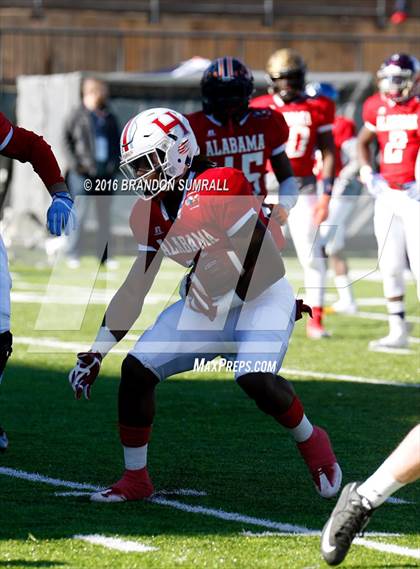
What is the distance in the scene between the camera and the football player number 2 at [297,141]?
9547mm

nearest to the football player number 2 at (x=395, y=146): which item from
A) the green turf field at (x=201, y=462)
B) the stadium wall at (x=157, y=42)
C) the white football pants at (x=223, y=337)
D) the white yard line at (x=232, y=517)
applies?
the green turf field at (x=201, y=462)

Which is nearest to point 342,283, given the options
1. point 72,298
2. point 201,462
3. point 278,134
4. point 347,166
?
point 347,166

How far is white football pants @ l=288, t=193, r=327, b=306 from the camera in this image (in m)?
9.52

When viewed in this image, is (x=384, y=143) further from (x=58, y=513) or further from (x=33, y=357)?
(x=58, y=513)

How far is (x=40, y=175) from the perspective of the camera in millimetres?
5422

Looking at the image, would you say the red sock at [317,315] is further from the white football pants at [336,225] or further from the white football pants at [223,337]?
the white football pants at [223,337]

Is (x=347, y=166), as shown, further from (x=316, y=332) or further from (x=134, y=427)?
(x=134, y=427)

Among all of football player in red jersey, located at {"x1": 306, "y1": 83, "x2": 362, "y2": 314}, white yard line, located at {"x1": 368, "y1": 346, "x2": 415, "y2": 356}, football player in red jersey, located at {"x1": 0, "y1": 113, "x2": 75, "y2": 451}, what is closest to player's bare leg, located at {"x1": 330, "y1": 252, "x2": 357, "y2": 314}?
football player in red jersey, located at {"x1": 306, "y1": 83, "x2": 362, "y2": 314}

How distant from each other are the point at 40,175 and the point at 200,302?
93 centimetres

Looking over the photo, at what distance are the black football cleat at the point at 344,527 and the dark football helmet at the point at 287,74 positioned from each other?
5.65 metres

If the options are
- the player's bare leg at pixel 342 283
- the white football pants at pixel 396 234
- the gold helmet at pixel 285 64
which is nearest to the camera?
the white football pants at pixel 396 234

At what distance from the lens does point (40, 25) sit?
2020 cm

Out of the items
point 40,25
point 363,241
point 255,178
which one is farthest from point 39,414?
point 40,25

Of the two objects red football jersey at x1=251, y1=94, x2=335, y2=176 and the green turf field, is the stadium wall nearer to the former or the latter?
red football jersey at x1=251, y1=94, x2=335, y2=176
